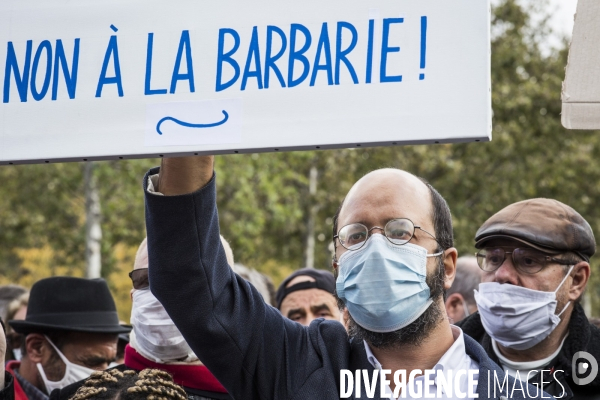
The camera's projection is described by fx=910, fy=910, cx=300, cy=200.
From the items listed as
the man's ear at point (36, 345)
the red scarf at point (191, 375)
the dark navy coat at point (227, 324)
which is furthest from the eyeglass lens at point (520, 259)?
the man's ear at point (36, 345)

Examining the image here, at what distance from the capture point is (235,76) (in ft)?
8.27

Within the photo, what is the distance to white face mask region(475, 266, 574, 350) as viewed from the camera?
154 inches

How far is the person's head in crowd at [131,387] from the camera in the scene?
2.96 m

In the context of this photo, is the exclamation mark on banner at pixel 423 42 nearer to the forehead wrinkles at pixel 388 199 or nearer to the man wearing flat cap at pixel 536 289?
the forehead wrinkles at pixel 388 199

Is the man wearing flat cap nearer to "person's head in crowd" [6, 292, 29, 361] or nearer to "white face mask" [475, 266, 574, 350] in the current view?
"white face mask" [475, 266, 574, 350]

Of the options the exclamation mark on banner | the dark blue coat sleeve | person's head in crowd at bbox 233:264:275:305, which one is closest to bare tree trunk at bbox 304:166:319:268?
person's head in crowd at bbox 233:264:275:305

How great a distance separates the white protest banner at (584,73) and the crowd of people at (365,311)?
67 cm

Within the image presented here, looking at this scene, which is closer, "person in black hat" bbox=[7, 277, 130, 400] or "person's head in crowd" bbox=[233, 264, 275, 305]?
"person in black hat" bbox=[7, 277, 130, 400]

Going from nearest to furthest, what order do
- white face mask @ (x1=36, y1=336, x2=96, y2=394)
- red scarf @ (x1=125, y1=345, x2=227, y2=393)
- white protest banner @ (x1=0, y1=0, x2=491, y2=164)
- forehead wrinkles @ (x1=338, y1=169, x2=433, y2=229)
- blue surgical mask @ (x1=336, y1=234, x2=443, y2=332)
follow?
white protest banner @ (x1=0, y1=0, x2=491, y2=164) < blue surgical mask @ (x1=336, y1=234, x2=443, y2=332) < forehead wrinkles @ (x1=338, y1=169, x2=433, y2=229) < red scarf @ (x1=125, y1=345, x2=227, y2=393) < white face mask @ (x1=36, y1=336, x2=96, y2=394)

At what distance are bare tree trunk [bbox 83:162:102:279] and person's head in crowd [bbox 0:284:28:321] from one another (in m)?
11.6

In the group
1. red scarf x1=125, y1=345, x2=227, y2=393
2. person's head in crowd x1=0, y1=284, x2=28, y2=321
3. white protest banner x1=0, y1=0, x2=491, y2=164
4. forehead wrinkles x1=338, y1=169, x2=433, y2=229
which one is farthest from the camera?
person's head in crowd x1=0, y1=284, x2=28, y2=321

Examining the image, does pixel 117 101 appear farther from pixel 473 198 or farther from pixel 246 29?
pixel 473 198

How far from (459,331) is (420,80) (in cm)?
111

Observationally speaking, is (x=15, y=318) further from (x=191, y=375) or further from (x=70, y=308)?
(x=191, y=375)
